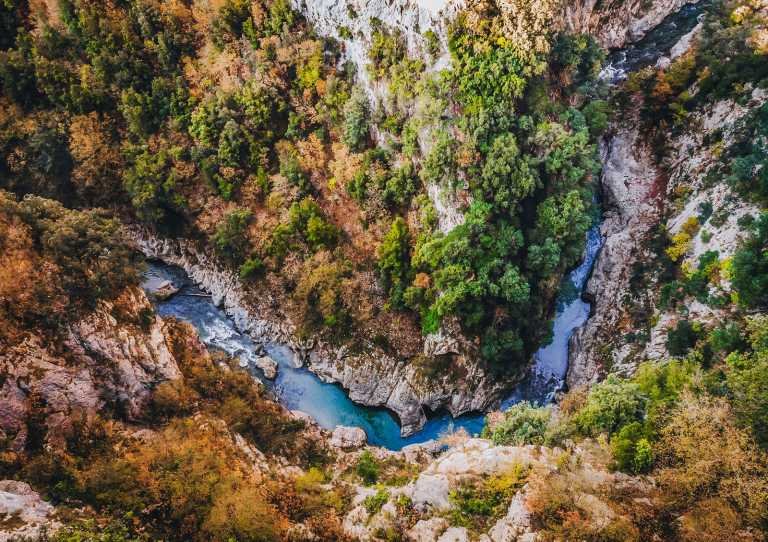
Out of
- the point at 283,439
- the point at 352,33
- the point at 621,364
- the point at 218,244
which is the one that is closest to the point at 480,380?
the point at 621,364

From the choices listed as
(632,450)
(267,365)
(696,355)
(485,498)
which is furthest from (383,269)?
(696,355)

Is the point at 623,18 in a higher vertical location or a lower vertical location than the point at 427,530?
higher

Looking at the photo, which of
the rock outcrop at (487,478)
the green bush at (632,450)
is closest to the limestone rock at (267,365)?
the rock outcrop at (487,478)

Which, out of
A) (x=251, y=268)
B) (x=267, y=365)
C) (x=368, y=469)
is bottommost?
(x=368, y=469)

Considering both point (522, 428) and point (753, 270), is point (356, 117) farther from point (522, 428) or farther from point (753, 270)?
point (753, 270)

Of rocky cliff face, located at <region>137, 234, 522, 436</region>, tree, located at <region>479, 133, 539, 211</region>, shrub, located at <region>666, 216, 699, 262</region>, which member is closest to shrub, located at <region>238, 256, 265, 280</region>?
rocky cliff face, located at <region>137, 234, 522, 436</region>

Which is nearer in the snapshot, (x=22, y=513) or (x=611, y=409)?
(x=22, y=513)
